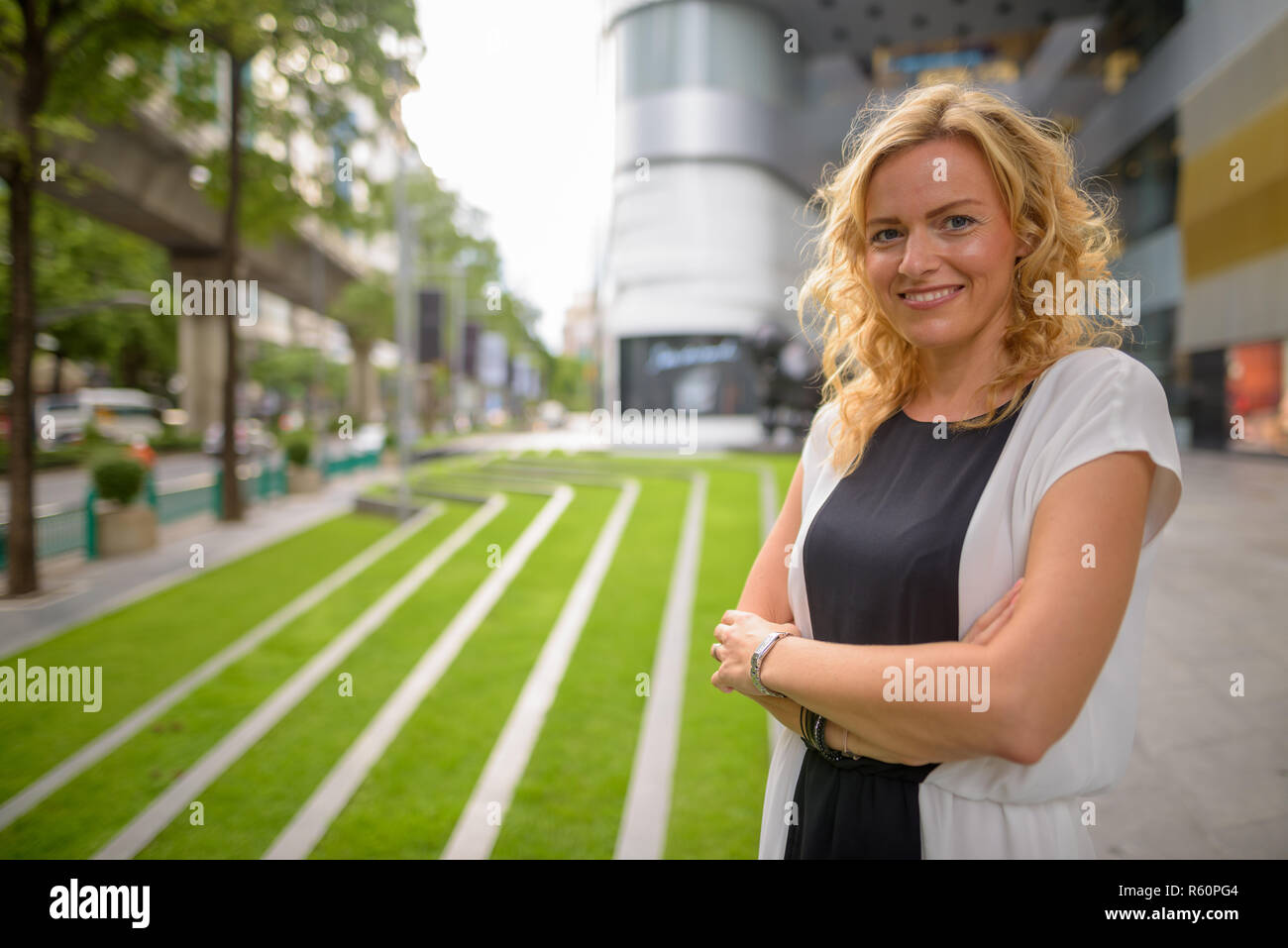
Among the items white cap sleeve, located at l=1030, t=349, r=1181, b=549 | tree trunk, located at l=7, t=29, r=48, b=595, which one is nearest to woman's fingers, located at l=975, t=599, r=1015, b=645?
white cap sleeve, located at l=1030, t=349, r=1181, b=549

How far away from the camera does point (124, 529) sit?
31.1 ft

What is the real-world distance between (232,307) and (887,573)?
10435 mm

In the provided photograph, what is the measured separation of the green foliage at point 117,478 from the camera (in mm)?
9539

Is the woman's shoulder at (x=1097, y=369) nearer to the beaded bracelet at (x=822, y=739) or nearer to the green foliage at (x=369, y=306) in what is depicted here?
the beaded bracelet at (x=822, y=739)

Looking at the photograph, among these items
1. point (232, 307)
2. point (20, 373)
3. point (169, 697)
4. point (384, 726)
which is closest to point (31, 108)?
point (20, 373)

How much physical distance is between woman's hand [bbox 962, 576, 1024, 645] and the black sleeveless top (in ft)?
0.17

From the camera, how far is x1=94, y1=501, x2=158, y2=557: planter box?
30.7ft

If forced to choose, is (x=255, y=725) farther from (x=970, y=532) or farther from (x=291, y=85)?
(x=291, y=85)

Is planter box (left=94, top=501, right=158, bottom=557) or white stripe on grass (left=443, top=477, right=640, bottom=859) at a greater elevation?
planter box (left=94, top=501, right=158, bottom=557)

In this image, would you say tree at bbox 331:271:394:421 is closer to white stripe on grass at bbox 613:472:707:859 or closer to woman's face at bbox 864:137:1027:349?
white stripe on grass at bbox 613:472:707:859

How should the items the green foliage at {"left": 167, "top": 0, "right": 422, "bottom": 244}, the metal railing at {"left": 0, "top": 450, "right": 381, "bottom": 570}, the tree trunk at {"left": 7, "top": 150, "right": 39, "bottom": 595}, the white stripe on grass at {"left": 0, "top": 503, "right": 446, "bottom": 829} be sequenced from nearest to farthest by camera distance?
the white stripe on grass at {"left": 0, "top": 503, "right": 446, "bottom": 829}
the tree trunk at {"left": 7, "top": 150, "right": 39, "bottom": 595}
the green foliage at {"left": 167, "top": 0, "right": 422, "bottom": 244}
the metal railing at {"left": 0, "top": 450, "right": 381, "bottom": 570}

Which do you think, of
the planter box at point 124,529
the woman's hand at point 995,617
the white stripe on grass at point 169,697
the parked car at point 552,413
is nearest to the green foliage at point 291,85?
the planter box at point 124,529

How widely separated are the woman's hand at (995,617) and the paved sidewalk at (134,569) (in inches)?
274

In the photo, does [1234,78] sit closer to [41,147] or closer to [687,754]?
[687,754]
